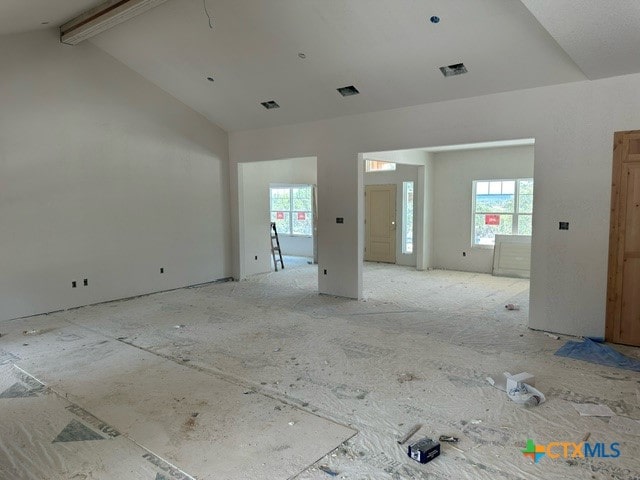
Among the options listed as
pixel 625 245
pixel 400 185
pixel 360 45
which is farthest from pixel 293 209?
pixel 625 245

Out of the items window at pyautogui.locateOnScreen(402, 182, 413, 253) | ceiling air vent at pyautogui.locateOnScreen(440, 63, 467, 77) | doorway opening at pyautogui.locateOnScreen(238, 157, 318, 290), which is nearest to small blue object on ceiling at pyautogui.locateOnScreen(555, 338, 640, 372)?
ceiling air vent at pyautogui.locateOnScreen(440, 63, 467, 77)

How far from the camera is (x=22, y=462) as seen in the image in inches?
103

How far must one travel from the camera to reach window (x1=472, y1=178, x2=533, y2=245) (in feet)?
28.1

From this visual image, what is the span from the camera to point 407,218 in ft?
32.4

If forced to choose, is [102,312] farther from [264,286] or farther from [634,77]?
[634,77]

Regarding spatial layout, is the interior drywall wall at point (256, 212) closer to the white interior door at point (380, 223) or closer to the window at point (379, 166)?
the window at point (379, 166)

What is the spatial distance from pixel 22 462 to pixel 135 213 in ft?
15.6

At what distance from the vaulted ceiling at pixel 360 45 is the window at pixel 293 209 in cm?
429

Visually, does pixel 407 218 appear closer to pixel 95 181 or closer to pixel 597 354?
pixel 597 354

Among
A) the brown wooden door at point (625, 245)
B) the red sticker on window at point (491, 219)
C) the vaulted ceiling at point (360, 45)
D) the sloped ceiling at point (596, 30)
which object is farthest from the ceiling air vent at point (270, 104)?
the red sticker on window at point (491, 219)

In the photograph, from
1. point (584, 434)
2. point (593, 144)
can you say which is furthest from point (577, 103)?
point (584, 434)

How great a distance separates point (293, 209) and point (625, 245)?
7.80m

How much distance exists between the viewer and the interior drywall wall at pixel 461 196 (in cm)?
866

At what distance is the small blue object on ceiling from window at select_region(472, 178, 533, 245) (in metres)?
4.39
